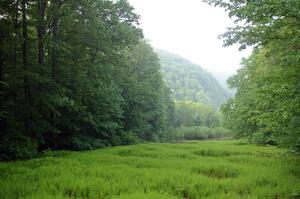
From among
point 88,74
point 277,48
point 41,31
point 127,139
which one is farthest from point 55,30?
point 277,48

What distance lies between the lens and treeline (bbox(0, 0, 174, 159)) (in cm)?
1595

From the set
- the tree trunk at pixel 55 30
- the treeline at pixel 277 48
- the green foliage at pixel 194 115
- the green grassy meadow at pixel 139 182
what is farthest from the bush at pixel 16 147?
the green foliage at pixel 194 115

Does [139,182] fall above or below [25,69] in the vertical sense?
below

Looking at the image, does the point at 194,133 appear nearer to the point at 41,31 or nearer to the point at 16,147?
the point at 41,31

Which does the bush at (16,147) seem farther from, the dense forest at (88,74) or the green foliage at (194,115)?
the green foliage at (194,115)

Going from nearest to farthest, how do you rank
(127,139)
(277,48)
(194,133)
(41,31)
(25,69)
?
(277,48), (25,69), (41,31), (127,139), (194,133)

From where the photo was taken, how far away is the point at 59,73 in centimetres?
2025

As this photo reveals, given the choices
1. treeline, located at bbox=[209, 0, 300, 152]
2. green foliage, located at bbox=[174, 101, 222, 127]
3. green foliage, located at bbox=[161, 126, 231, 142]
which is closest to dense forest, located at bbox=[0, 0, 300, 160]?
treeline, located at bbox=[209, 0, 300, 152]

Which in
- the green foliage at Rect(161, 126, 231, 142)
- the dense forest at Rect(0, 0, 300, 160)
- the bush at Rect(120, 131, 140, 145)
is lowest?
the green foliage at Rect(161, 126, 231, 142)

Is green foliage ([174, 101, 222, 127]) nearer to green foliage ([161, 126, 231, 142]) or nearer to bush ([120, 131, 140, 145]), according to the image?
green foliage ([161, 126, 231, 142])

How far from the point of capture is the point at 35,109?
17734mm

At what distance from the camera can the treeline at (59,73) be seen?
52.3ft

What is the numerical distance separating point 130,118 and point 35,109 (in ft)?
58.3

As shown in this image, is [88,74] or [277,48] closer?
[277,48]
